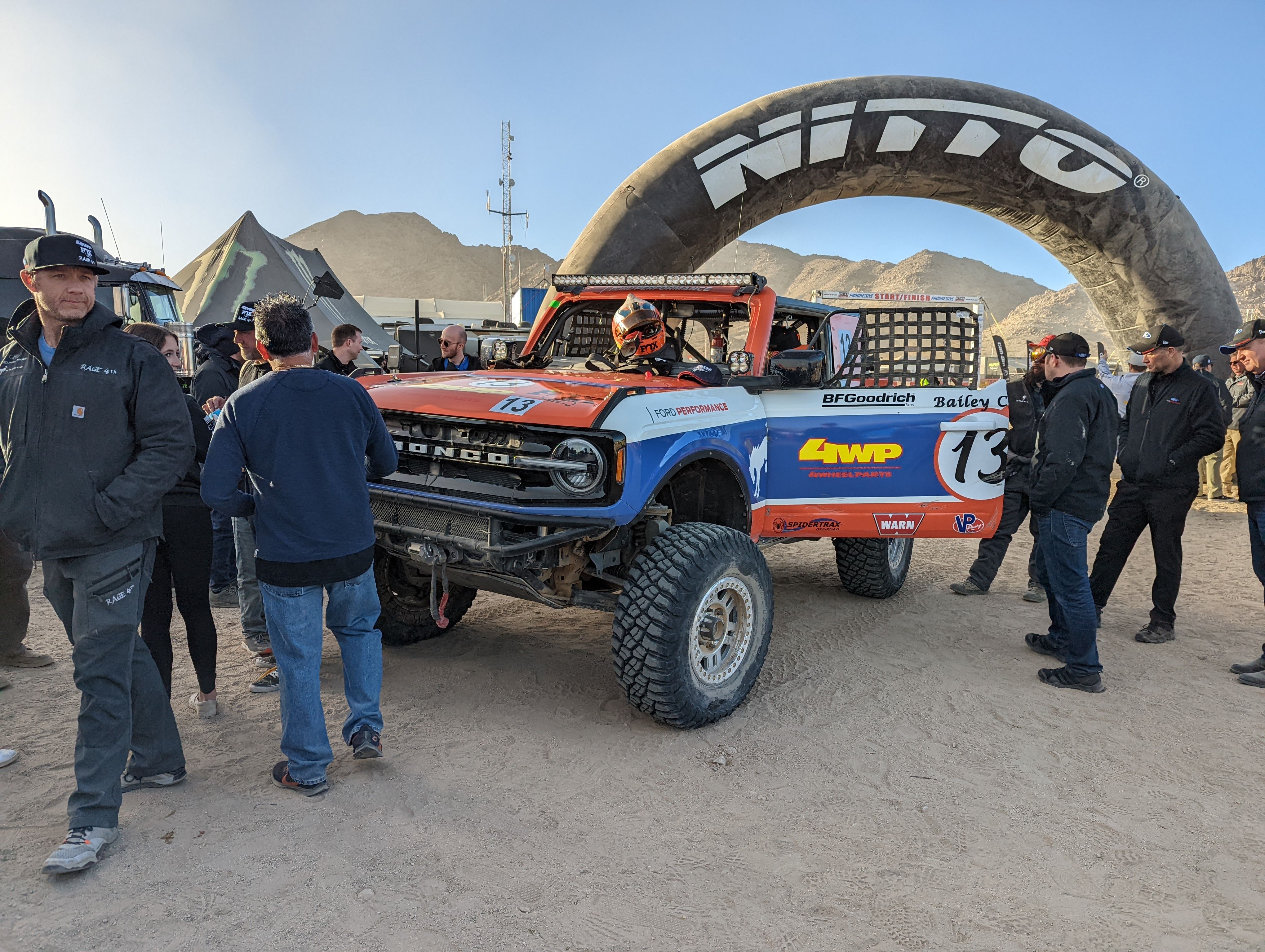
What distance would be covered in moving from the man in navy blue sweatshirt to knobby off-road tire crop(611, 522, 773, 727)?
3.82ft

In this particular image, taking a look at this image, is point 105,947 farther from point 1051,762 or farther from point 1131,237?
point 1131,237

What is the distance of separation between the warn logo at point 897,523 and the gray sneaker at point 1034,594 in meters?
2.32

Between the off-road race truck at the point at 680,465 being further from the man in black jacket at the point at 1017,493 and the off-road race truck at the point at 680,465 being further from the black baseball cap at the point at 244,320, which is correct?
the man in black jacket at the point at 1017,493

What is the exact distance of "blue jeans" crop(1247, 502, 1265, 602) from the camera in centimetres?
510

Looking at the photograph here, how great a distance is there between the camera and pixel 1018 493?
6.71 m

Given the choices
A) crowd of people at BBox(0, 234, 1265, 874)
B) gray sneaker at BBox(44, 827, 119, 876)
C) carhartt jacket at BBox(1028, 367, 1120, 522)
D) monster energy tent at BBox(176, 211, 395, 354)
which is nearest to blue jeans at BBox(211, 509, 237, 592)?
crowd of people at BBox(0, 234, 1265, 874)

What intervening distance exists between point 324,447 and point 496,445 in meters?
0.81

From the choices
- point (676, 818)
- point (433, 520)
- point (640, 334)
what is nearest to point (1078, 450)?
point (640, 334)

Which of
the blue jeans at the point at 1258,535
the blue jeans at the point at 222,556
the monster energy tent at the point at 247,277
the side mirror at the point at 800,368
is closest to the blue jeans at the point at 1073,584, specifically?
the blue jeans at the point at 1258,535

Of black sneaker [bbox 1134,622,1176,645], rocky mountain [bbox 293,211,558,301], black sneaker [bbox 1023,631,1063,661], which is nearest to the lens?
black sneaker [bbox 1023,631,1063,661]

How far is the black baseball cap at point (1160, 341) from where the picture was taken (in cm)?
546

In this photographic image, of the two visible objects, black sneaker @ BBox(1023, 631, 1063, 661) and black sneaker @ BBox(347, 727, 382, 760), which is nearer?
black sneaker @ BBox(347, 727, 382, 760)

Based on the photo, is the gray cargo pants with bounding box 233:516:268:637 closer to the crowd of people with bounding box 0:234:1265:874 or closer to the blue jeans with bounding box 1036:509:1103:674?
the crowd of people with bounding box 0:234:1265:874

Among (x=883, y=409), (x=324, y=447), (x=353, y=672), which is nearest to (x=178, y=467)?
(x=324, y=447)
